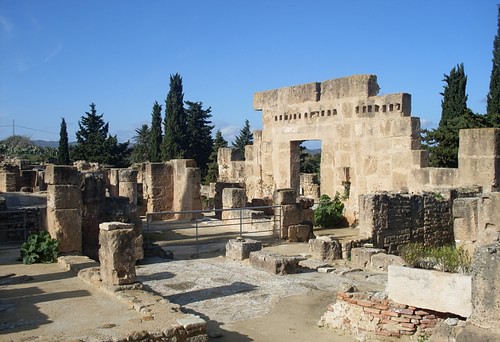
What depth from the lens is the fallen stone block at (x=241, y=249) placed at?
11516 millimetres

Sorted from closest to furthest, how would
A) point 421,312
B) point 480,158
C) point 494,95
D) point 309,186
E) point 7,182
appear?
point 421,312 → point 480,158 → point 309,186 → point 7,182 → point 494,95

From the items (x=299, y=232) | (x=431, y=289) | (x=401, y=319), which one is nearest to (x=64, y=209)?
(x=299, y=232)

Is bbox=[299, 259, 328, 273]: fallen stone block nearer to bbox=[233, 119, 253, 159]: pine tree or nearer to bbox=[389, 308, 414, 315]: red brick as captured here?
bbox=[389, 308, 414, 315]: red brick

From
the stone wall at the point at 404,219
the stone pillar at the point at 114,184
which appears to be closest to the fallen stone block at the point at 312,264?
the stone wall at the point at 404,219

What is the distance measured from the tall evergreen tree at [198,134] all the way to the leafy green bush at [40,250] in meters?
31.8

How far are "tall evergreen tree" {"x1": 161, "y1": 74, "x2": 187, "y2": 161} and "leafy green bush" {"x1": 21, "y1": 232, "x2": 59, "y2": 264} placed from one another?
96.8ft

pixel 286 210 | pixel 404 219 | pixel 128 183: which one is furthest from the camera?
pixel 128 183

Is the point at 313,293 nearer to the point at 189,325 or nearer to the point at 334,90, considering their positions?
the point at 189,325

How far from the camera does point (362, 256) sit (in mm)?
11055

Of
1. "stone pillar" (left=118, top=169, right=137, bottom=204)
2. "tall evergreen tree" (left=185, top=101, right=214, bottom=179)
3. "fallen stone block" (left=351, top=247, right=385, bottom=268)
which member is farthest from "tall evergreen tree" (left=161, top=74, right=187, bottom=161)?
"fallen stone block" (left=351, top=247, right=385, bottom=268)

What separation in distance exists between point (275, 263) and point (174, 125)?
3371cm

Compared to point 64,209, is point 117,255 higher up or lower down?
lower down

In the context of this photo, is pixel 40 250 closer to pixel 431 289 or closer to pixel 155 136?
pixel 431 289

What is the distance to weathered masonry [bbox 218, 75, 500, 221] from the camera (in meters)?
13.8
